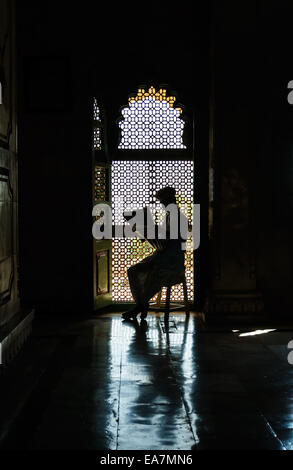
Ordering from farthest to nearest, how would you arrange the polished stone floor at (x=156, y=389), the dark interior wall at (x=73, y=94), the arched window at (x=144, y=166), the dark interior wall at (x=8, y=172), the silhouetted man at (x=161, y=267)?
1. the arched window at (x=144, y=166)
2. the dark interior wall at (x=73, y=94)
3. the silhouetted man at (x=161, y=267)
4. the dark interior wall at (x=8, y=172)
5. the polished stone floor at (x=156, y=389)

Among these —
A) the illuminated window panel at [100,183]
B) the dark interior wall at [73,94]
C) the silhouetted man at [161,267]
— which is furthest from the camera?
the illuminated window panel at [100,183]

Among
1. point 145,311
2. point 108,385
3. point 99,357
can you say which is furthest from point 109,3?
point 108,385

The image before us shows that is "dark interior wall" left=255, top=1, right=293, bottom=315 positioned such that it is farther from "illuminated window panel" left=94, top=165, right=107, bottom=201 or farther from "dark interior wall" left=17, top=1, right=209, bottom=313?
"illuminated window panel" left=94, top=165, right=107, bottom=201

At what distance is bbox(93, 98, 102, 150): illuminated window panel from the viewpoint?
7.05 m

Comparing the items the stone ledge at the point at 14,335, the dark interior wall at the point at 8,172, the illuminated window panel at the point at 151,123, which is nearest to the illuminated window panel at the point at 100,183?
the illuminated window panel at the point at 151,123

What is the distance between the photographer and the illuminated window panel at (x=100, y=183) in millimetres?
7152

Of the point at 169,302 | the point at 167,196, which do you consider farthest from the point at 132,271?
the point at 167,196

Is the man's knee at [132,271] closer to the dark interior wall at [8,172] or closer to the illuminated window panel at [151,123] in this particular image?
the illuminated window panel at [151,123]

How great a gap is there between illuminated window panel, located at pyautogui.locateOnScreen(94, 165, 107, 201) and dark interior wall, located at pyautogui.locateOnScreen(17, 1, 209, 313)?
12cm

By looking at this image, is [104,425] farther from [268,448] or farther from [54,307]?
[54,307]

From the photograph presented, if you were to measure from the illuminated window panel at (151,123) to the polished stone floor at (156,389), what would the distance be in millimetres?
2175

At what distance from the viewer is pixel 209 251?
703cm

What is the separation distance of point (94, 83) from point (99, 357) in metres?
3.29

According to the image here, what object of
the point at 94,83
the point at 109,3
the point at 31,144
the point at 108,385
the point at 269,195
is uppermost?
the point at 109,3
